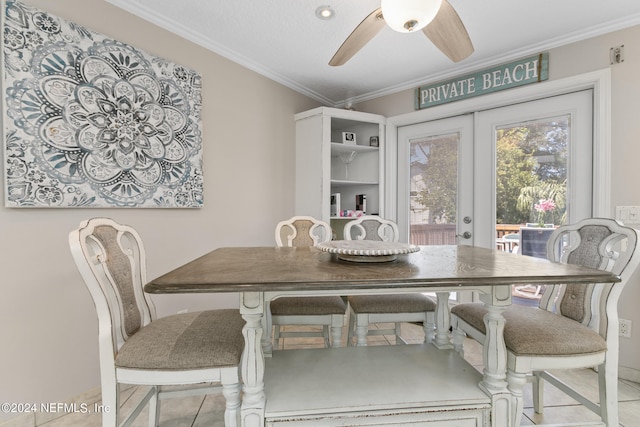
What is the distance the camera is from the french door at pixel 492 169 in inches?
88.8

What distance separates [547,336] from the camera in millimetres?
1193

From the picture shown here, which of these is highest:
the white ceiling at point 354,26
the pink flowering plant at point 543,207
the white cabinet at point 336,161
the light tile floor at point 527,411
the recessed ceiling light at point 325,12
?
the white ceiling at point 354,26

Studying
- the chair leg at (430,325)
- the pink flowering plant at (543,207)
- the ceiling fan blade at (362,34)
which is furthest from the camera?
the pink flowering plant at (543,207)

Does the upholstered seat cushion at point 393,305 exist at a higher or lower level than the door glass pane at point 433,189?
lower

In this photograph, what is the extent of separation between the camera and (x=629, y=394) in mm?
1812

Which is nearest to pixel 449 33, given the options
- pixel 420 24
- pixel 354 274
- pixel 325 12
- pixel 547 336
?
pixel 420 24

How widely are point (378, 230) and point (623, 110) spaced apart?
182cm

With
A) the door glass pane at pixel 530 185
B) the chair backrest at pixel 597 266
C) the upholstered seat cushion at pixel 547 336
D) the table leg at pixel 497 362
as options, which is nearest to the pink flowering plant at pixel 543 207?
the door glass pane at pixel 530 185

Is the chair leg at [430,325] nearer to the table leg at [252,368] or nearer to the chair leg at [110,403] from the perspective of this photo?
the table leg at [252,368]

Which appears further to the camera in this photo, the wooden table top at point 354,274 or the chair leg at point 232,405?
the chair leg at point 232,405

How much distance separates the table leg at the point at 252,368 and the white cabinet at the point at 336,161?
196 cm

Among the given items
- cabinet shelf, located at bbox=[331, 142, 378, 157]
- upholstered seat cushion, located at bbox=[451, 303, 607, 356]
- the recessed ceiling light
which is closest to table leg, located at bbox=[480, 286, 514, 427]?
upholstered seat cushion, located at bbox=[451, 303, 607, 356]

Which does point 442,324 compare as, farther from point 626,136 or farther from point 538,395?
point 626,136

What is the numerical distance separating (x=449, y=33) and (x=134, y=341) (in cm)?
190
